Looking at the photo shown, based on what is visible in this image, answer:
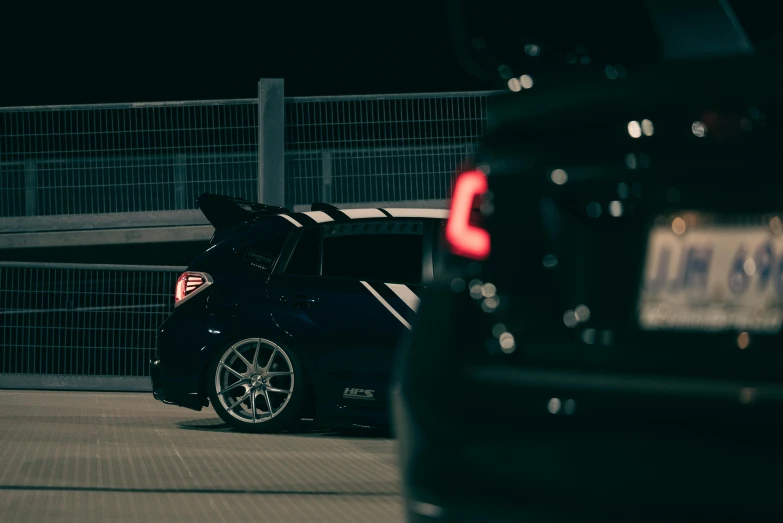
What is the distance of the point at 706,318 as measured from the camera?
2.40 metres

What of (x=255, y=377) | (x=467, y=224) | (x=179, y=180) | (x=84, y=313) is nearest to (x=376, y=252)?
(x=255, y=377)

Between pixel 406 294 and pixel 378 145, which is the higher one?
pixel 378 145

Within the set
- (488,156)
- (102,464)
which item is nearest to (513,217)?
(488,156)

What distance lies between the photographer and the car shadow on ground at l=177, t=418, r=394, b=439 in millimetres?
8641

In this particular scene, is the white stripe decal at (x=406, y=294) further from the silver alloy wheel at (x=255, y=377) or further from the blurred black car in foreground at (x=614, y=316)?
the blurred black car in foreground at (x=614, y=316)

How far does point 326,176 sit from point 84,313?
320cm

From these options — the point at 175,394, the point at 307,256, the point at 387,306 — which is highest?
the point at 307,256

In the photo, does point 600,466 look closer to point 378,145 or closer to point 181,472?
point 181,472

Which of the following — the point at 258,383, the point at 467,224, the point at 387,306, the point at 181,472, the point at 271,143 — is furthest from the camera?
the point at 271,143

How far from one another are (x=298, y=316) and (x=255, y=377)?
51 cm

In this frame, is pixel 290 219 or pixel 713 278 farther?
pixel 290 219

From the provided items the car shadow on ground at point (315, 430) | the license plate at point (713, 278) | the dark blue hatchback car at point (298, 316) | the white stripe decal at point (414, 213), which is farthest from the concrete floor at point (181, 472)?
the license plate at point (713, 278)

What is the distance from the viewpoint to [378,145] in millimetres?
13836

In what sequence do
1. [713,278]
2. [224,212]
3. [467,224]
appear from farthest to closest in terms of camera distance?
[224,212], [467,224], [713,278]
